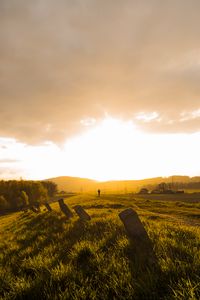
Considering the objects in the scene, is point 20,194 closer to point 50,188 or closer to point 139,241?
point 50,188

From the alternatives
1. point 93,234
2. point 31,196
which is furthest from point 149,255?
point 31,196

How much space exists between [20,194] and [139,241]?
400 feet

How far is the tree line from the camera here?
384 feet

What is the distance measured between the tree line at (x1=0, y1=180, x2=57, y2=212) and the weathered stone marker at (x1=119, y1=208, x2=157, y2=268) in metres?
110

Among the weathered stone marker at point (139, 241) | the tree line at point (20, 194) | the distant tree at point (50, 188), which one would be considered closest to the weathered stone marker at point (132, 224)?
the weathered stone marker at point (139, 241)

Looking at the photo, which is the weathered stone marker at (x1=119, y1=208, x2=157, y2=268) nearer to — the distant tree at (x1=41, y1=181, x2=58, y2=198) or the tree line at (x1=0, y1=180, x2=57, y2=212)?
the tree line at (x1=0, y1=180, x2=57, y2=212)

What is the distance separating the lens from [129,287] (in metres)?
4.94

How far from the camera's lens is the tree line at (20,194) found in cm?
11712

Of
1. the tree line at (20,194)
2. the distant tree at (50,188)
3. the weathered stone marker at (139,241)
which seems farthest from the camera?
the distant tree at (50,188)

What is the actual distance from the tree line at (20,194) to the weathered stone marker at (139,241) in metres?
110

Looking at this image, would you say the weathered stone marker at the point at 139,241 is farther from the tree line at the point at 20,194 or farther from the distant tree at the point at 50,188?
the distant tree at the point at 50,188

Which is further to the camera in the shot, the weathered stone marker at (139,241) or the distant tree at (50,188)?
the distant tree at (50,188)

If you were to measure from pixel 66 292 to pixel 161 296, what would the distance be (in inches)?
70.3

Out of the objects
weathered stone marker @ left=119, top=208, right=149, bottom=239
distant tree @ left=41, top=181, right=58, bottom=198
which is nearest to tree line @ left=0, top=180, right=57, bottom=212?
distant tree @ left=41, top=181, right=58, bottom=198
